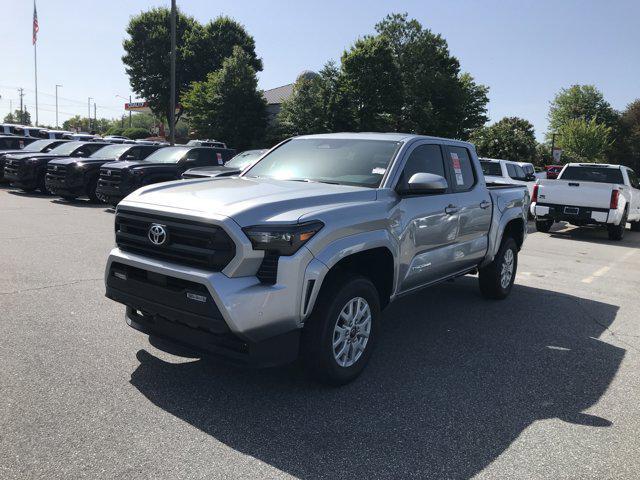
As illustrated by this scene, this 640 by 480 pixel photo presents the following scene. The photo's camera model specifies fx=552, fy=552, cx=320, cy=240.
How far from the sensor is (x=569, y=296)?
740 centimetres

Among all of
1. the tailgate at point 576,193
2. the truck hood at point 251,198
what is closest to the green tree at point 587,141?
the tailgate at point 576,193

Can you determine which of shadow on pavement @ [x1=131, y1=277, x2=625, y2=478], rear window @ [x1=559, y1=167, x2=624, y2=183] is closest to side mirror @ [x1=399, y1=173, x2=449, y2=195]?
shadow on pavement @ [x1=131, y1=277, x2=625, y2=478]

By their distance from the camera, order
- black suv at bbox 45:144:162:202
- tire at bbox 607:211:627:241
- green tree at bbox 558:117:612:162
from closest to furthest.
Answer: tire at bbox 607:211:627:241
black suv at bbox 45:144:162:202
green tree at bbox 558:117:612:162

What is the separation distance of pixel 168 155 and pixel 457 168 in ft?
34.9

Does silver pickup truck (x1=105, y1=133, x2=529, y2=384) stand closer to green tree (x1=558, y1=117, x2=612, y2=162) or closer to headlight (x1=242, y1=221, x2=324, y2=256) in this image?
headlight (x1=242, y1=221, x2=324, y2=256)

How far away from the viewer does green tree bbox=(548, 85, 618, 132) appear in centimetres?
8800

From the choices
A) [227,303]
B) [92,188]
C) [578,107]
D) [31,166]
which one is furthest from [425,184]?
[578,107]

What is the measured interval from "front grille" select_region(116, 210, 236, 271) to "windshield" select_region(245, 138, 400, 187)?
4.78 feet

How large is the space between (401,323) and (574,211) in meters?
9.45

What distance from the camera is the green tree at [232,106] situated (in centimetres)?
4022

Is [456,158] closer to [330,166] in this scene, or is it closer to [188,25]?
[330,166]

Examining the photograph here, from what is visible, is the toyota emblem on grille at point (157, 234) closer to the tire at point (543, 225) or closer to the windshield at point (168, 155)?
the windshield at point (168, 155)

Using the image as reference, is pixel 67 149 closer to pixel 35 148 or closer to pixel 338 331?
pixel 35 148

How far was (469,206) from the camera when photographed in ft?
18.7
